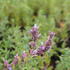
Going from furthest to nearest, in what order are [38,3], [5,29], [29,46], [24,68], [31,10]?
[38,3] → [31,10] → [5,29] → [29,46] → [24,68]

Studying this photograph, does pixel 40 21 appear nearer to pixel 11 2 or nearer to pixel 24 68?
pixel 11 2

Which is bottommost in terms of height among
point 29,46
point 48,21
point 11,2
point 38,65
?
point 38,65

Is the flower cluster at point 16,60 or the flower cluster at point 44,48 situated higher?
the flower cluster at point 44,48

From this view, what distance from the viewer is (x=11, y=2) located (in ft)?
8.79

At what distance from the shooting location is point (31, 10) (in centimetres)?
284

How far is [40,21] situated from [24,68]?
1.04 meters

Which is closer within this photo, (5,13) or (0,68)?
(0,68)

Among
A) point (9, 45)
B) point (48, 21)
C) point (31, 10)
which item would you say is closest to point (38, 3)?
point (31, 10)

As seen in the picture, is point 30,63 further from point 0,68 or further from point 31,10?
point 31,10

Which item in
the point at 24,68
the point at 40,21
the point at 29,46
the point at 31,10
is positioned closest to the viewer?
the point at 24,68

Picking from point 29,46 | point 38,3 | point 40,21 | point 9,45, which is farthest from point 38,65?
point 38,3

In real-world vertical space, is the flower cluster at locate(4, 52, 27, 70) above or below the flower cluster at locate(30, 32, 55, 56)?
below

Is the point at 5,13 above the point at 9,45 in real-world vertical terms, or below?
above

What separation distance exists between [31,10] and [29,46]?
1.02 meters
